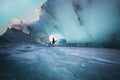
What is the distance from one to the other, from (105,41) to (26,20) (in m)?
6.47

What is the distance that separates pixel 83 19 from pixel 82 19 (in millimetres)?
75

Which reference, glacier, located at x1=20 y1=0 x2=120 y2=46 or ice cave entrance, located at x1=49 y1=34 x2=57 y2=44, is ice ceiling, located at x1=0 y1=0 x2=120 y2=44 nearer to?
glacier, located at x1=20 y1=0 x2=120 y2=46

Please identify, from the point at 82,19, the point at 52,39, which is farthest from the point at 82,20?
the point at 52,39

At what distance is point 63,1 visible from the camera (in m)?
12.0

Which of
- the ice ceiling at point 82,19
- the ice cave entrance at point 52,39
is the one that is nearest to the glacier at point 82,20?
the ice ceiling at point 82,19

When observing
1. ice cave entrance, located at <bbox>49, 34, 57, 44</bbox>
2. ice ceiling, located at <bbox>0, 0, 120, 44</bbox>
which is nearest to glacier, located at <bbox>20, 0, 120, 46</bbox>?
ice ceiling, located at <bbox>0, 0, 120, 44</bbox>

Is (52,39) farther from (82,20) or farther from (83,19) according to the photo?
(83,19)

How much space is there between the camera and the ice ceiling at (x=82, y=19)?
439 inches

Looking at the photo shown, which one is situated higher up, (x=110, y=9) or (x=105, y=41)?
(x=110, y=9)

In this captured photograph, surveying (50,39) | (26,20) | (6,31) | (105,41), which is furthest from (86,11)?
(6,31)

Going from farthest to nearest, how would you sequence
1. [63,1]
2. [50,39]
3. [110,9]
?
[50,39] → [63,1] → [110,9]

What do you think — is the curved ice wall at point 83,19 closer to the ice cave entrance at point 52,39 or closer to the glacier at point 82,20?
the glacier at point 82,20

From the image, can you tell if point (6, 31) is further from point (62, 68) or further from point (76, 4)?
point (62, 68)

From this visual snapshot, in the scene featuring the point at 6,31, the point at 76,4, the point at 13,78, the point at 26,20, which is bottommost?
the point at 13,78
